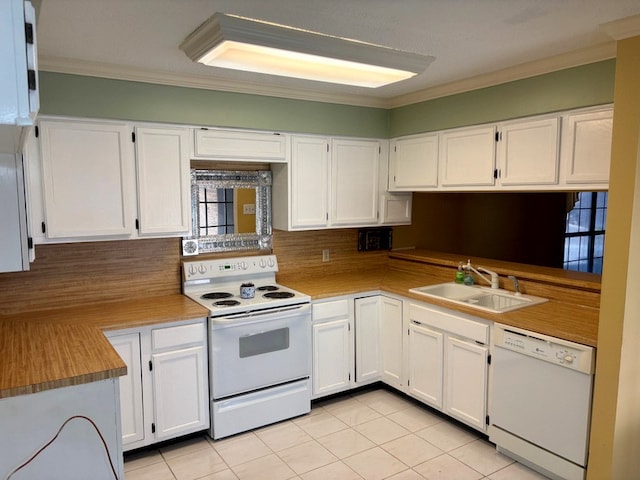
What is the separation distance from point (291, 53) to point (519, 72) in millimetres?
1560

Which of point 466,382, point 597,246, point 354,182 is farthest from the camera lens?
point 597,246

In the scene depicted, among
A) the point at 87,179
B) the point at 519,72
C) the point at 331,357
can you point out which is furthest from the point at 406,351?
the point at 87,179

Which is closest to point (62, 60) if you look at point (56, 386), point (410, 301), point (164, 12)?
point (164, 12)

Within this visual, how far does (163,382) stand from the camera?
2801 millimetres

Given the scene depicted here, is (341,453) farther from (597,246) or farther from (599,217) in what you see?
(599,217)

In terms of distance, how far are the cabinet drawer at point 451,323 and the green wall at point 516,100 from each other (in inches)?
53.0

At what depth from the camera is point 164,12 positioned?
6.40 feet

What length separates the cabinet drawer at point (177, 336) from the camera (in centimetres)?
275

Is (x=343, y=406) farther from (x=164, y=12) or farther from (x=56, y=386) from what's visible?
(x=164, y=12)

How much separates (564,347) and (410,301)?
1133 mm

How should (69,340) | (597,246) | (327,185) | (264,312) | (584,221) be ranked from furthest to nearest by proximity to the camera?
(597,246) → (584,221) → (327,185) → (264,312) → (69,340)

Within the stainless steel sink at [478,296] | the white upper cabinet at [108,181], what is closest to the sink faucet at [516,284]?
the stainless steel sink at [478,296]

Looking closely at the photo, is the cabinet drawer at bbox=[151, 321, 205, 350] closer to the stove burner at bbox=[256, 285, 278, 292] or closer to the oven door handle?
the oven door handle

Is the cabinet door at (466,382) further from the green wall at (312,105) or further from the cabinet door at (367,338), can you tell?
the green wall at (312,105)
